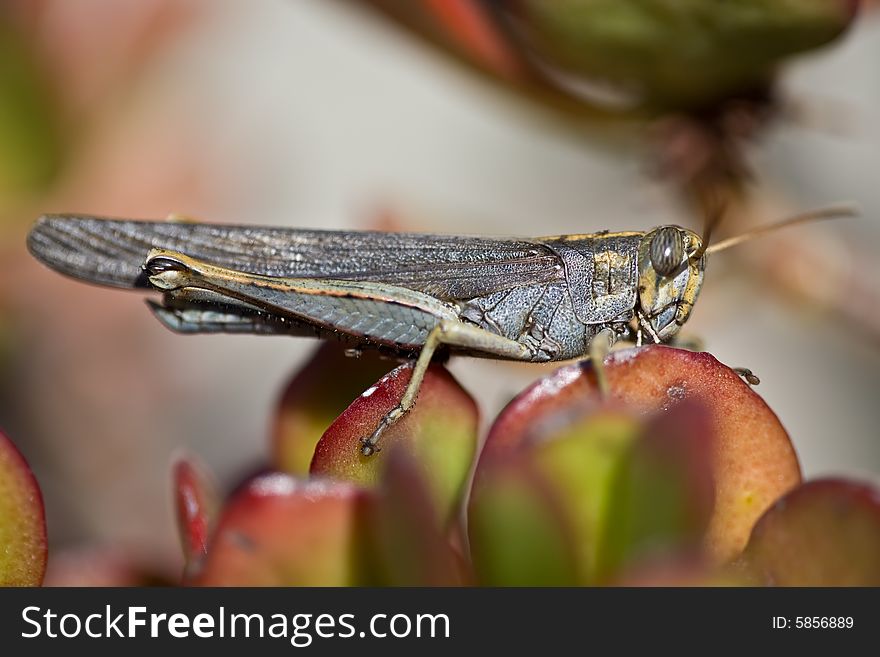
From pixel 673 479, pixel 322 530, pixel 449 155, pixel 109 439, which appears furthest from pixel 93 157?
pixel 449 155

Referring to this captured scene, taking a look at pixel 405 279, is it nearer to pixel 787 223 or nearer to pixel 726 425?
pixel 787 223

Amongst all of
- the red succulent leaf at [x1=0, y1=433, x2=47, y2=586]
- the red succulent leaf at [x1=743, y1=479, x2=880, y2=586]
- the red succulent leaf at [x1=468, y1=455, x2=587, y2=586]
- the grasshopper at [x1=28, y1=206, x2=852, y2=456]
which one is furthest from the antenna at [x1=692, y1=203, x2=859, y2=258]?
the red succulent leaf at [x1=0, y1=433, x2=47, y2=586]

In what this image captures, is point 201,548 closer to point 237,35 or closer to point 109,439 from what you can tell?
point 109,439

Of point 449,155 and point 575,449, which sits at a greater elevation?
point 449,155

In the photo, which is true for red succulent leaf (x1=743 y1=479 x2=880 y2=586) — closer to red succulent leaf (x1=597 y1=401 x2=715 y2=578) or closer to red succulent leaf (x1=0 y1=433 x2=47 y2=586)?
red succulent leaf (x1=597 y1=401 x2=715 y2=578)

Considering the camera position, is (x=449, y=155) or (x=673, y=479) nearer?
(x=673, y=479)

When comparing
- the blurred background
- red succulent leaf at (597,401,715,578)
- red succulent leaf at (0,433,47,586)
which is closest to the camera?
red succulent leaf at (597,401,715,578)

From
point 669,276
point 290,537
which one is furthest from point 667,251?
point 290,537
